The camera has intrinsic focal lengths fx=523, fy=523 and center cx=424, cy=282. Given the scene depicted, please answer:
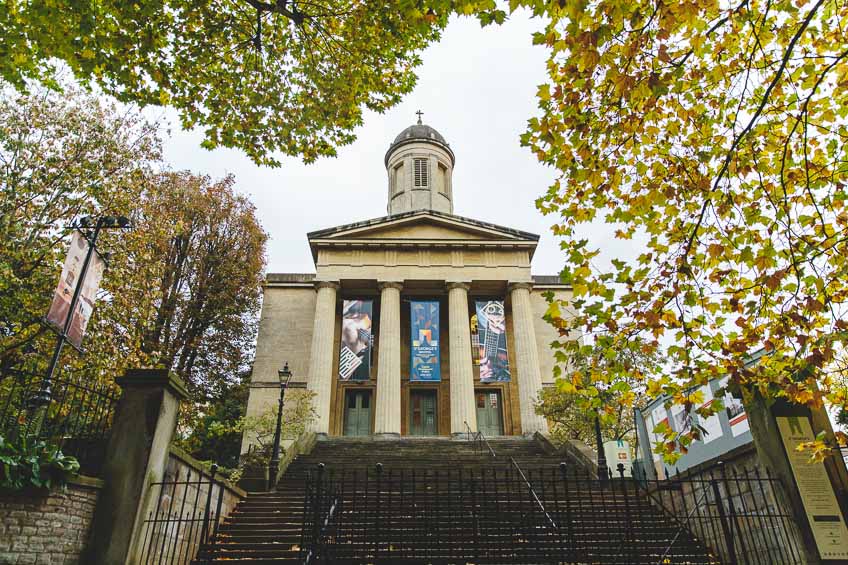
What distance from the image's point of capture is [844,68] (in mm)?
5023

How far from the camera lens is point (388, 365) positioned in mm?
23719

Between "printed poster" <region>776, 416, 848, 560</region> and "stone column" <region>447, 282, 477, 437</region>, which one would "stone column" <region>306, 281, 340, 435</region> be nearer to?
"stone column" <region>447, 282, 477, 437</region>

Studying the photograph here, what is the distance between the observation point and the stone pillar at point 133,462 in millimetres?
6633

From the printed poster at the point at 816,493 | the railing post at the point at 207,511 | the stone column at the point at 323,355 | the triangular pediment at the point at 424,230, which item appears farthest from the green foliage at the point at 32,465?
the triangular pediment at the point at 424,230

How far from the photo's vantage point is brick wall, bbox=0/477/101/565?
575 centimetres

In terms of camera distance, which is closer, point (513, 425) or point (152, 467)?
point (152, 467)

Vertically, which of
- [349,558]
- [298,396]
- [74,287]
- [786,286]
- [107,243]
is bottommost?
[349,558]

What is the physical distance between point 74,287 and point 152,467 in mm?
2707

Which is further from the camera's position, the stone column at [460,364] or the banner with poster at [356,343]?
the banner with poster at [356,343]

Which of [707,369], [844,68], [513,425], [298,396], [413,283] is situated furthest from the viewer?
[413,283]

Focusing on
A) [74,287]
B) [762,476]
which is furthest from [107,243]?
[762,476]

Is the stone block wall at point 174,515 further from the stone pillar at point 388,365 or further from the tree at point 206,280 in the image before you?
the stone pillar at point 388,365

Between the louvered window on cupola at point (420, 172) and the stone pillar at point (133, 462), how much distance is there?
92.1 ft

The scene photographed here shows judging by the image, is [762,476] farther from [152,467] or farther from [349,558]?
[152,467]
